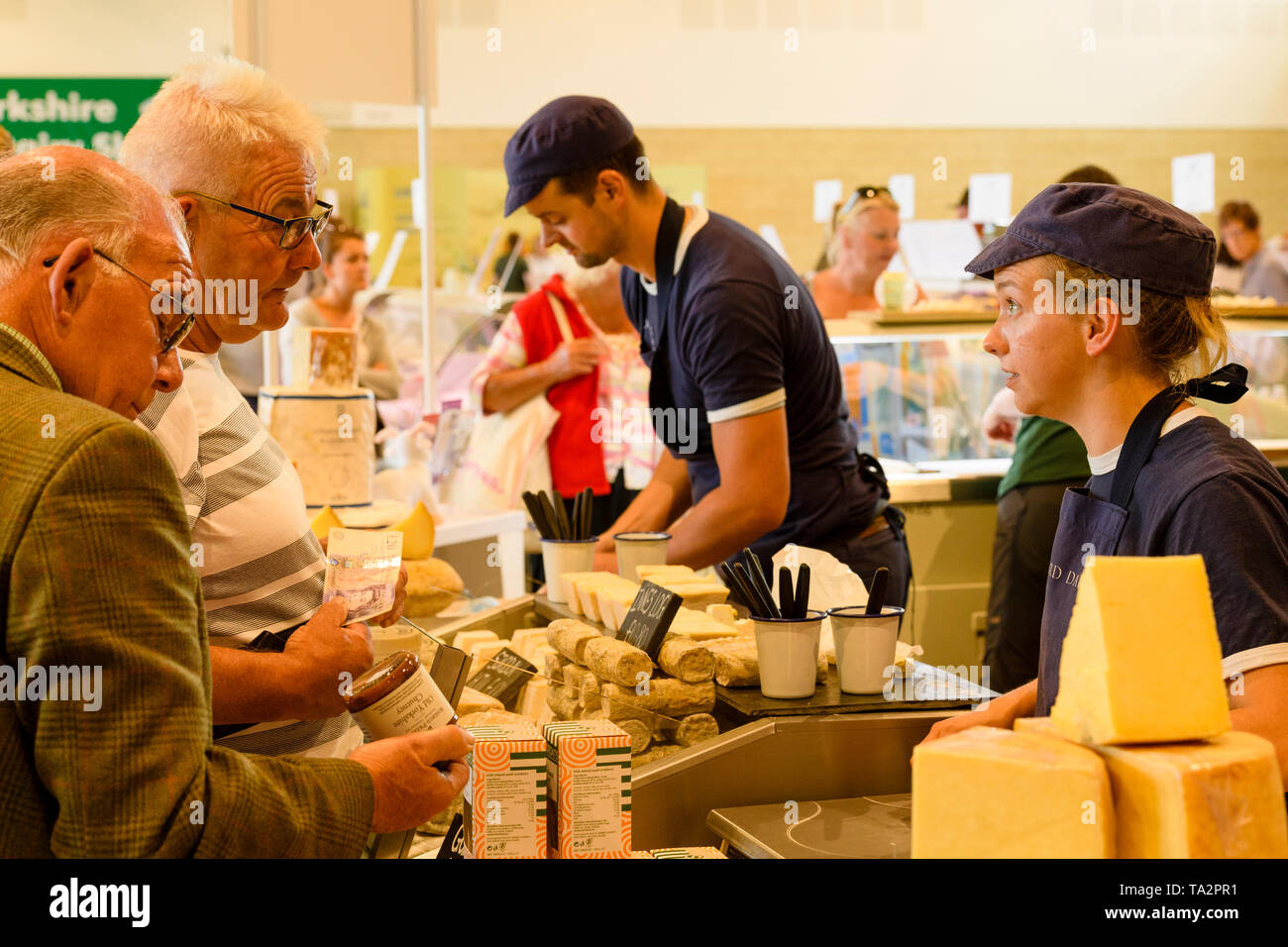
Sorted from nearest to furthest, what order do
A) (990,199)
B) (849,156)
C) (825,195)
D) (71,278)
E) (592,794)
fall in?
(71,278) < (592,794) < (990,199) < (825,195) < (849,156)

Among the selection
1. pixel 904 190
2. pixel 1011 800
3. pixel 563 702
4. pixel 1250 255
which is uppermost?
pixel 904 190

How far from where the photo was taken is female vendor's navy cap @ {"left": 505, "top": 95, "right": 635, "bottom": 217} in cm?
281

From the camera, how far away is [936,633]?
17.1 ft

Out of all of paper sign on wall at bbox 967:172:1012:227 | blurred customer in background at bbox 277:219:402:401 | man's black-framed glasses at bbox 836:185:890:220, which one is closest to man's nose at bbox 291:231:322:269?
man's black-framed glasses at bbox 836:185:890:220

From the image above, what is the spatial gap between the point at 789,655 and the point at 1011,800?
844 millimetres

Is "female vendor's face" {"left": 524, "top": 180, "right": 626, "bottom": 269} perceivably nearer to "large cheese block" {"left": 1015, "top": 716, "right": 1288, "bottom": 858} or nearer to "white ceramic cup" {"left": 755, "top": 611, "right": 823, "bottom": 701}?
"white ceramic cup" {"left": 755, "top": 611, "right": 823, "bottom": 701}

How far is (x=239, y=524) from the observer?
1604 mm

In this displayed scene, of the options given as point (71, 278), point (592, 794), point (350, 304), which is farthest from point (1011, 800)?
point (350, 304)

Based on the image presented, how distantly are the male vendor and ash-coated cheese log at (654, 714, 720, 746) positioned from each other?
94 cm

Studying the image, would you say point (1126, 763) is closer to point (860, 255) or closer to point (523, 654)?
point (523, 654)

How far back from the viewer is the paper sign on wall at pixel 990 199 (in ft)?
21.7

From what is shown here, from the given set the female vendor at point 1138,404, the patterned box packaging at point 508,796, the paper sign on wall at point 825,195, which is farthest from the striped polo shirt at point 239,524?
the paper sign on wall at point 825,195

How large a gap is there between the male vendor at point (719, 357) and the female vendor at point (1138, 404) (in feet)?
3.19

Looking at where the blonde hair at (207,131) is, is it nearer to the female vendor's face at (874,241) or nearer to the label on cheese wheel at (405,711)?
the label on cheese wheel at (405,711)
